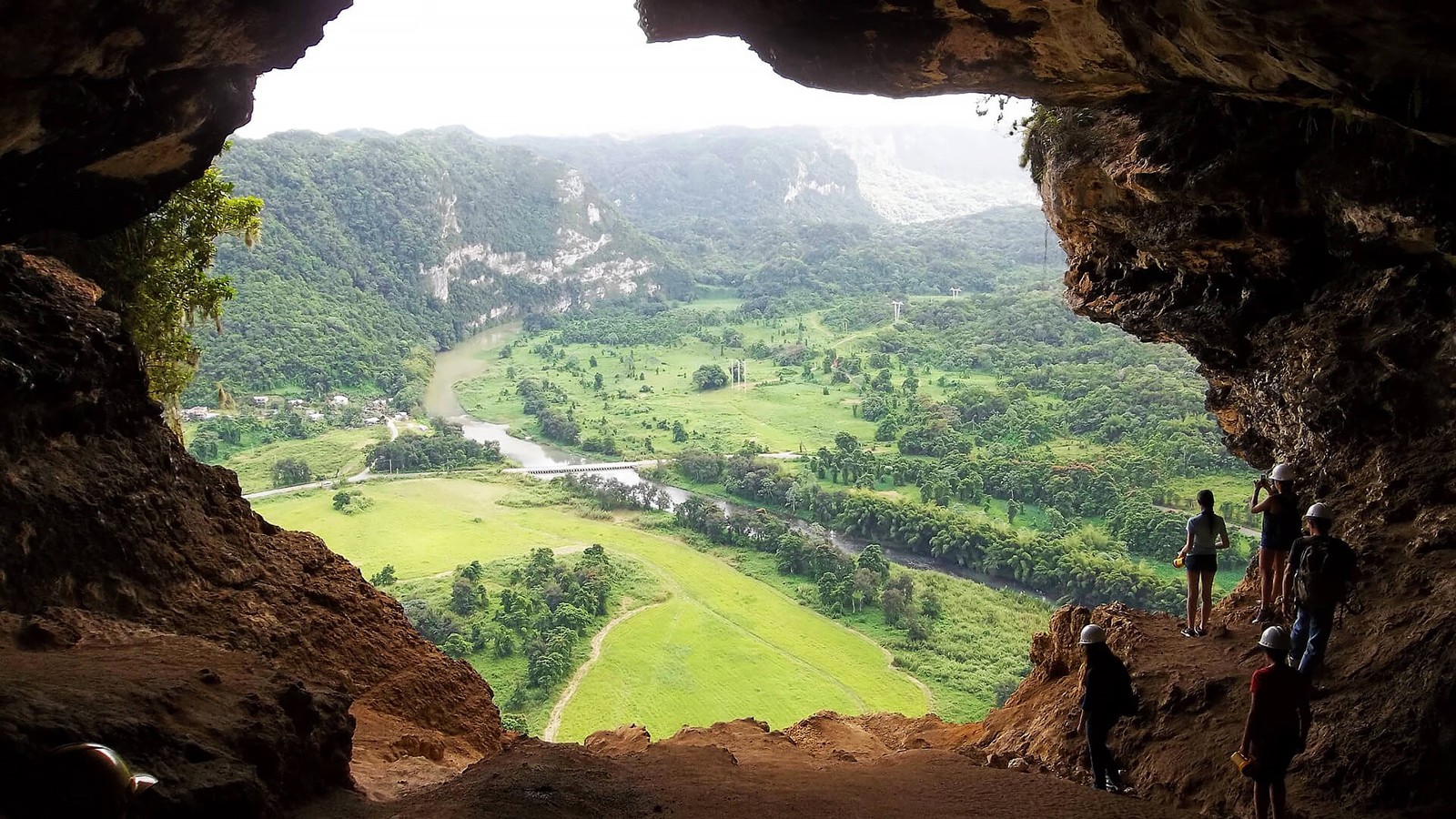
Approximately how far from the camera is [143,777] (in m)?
4.91

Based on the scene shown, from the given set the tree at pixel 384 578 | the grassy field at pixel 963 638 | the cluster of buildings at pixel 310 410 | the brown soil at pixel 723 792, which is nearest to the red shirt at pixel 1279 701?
the brown soil at pixel 723 792

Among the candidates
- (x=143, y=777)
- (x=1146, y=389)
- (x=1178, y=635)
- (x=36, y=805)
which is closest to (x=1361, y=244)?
(x=1178, y=635)

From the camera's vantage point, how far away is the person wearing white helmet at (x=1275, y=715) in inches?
237

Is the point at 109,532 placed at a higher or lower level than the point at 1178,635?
higher

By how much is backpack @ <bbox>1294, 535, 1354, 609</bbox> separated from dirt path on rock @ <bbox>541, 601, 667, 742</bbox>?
25.4 m

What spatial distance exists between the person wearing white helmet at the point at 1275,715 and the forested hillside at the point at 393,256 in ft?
237

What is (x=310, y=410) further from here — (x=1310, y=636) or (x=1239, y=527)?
(x=1310, y=636)

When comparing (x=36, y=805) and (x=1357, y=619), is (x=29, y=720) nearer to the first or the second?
(x=36, y=805)

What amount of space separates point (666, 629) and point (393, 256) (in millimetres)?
102836

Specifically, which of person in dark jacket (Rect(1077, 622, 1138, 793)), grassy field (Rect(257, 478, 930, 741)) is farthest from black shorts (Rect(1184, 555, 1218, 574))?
grassy field (Rect(257, 478, 930, 741))

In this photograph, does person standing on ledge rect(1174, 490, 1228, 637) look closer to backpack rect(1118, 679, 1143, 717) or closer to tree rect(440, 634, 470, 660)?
backpack rect(1118, 679, 1143, 717)

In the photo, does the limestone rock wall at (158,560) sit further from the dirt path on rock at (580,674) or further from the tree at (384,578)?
the tree at (384,578)

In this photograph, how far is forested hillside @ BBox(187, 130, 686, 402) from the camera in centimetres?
8662

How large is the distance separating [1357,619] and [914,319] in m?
113
